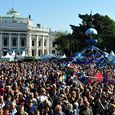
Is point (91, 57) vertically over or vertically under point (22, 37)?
under

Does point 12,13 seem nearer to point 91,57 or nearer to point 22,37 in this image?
point 22,37

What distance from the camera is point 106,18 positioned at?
4163 inches

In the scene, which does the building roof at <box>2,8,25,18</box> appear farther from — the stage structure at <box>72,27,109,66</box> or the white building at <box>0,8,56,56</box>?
the stage structure at <box>72,27,109,66</box>

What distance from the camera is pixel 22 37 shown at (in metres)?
151

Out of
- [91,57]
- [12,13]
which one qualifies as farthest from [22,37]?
[91,57]

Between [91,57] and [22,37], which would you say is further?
[22,37]

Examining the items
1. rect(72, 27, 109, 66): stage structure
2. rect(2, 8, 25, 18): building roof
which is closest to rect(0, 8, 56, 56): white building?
rect(2, 8, 25, 18): building roof

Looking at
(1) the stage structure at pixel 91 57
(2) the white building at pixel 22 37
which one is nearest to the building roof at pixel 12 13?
(2) the white building at pixel 22 37

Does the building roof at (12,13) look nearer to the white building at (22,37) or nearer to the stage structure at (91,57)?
the white building at (22,37)

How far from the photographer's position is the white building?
486 ft

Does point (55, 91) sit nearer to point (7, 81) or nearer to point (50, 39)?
point (7, 81)

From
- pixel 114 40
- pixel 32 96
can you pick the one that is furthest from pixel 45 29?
pixel 32 96

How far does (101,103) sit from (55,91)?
3.26 meters

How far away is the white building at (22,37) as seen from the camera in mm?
148000
